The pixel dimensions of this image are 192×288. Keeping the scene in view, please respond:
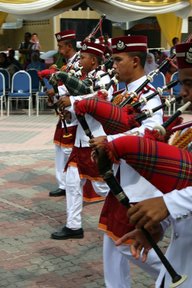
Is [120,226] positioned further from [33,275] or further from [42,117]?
[42,117]

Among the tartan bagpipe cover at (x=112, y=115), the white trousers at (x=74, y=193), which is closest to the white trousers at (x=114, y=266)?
the tartan bagpipe cover at (x=112, y=115)

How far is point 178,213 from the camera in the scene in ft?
6.75

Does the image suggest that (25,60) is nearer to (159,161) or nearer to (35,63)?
(35,63)

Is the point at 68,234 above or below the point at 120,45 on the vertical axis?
below

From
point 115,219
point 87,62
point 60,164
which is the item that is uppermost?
point 87,62

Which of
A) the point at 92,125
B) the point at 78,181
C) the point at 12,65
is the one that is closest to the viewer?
the point at 92,125

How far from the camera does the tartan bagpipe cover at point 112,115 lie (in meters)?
3.30

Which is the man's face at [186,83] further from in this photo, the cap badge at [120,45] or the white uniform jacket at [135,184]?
the cap badge at [120,45]

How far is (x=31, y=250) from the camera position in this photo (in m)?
5.11

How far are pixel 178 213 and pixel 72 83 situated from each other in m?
2.67

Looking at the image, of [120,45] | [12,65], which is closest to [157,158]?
[120,45]

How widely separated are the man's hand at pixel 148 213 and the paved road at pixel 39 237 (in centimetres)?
241

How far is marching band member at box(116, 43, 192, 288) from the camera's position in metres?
2.02

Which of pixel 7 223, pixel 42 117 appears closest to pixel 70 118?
pixel 7 223
